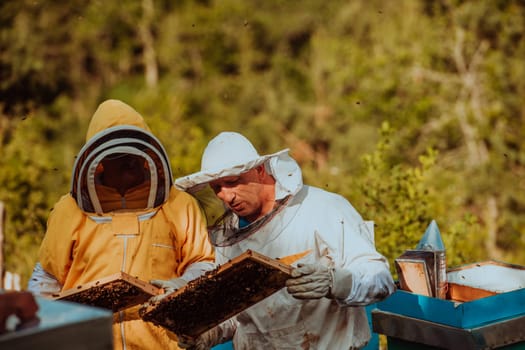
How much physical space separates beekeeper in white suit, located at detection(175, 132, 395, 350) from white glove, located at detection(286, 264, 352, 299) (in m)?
0.15

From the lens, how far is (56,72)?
25.0m

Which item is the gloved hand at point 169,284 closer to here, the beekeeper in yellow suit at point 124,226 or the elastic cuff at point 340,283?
the beekeeper in yellow suit at point 124,226

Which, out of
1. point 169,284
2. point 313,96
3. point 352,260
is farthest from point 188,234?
point 313,96

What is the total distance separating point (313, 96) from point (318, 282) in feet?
62.4

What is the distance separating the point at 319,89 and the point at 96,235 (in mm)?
18444

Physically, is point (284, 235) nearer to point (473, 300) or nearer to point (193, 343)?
point (193, 343)

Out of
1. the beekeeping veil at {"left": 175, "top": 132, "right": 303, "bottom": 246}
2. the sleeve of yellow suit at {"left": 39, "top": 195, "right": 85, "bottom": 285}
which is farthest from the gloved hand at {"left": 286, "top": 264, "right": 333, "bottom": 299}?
the sleeve of yellow suit at {"left": 39, "top": 195, "right": 85, "bottom": 285}

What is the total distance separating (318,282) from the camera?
10.2 ft

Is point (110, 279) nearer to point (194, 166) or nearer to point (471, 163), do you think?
point (194, 166)

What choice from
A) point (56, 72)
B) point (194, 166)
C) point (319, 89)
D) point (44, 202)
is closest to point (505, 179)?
point (194, 166)

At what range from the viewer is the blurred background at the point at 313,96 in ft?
28.9

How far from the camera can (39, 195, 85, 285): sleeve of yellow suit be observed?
149 inches

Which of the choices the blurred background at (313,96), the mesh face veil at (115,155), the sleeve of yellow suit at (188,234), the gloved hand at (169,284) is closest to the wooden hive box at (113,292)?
the gloved hand at (169,284)

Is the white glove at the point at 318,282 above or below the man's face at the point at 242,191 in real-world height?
below
